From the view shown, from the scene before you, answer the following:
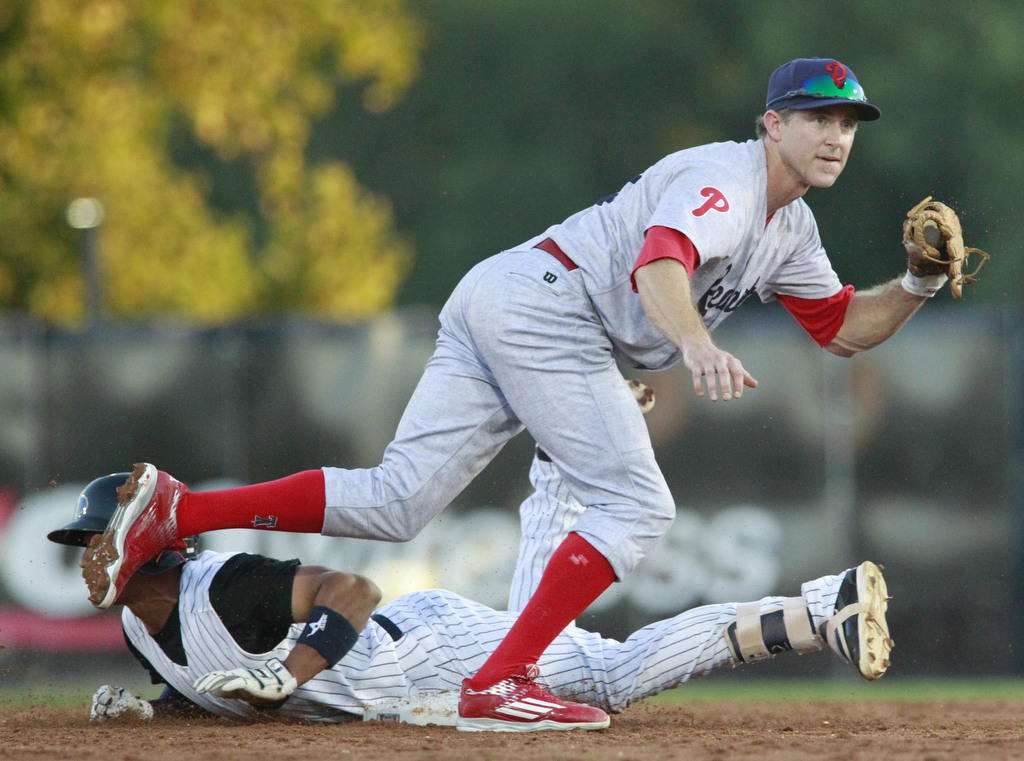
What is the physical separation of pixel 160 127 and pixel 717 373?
40.4ft

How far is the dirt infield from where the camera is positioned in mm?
3473

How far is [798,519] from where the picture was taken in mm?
7344

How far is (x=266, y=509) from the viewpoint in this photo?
4.10 meters

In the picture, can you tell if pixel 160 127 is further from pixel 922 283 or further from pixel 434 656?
pixel 922 283

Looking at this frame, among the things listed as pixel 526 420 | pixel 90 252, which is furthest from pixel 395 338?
pixel 526 420

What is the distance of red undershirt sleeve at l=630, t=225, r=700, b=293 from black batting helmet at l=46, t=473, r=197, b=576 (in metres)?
1.62

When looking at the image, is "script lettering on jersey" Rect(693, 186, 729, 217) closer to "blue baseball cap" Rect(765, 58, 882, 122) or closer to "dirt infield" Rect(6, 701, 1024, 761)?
"blue baseball cap" Rect(765, 58, 882, 122)

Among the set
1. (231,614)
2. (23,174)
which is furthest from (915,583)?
(23,174)

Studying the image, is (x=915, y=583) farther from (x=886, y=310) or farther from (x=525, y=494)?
(x=886, y=310)

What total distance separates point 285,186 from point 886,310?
9364mm

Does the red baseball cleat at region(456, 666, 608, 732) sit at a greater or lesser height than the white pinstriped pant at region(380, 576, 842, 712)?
lesser

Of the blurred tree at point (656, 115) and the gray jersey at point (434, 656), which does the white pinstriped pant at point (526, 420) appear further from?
the blurred tree at point (656, 115)

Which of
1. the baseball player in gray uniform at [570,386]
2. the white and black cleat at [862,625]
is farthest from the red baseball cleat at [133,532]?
the white and black cleat at [862,625]

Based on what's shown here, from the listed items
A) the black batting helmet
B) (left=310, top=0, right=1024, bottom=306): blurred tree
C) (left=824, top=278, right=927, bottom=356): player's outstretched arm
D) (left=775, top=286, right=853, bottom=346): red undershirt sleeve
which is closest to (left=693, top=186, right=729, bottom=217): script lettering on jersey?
(left=775, top=286, right=853, bottom=346): red undershirt sleeve
